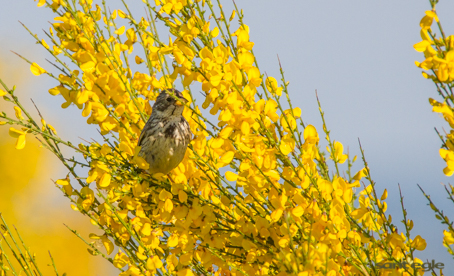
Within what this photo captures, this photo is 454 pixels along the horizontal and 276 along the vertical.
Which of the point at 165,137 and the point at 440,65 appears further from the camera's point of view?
the point at 165,137

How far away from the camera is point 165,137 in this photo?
2447 mm

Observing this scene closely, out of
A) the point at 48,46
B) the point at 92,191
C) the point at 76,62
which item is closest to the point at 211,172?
the point at 92,191

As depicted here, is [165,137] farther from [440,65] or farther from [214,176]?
[440,65]

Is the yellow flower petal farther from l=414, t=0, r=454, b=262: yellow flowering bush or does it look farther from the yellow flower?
l=414, t=0, r=454, b=262: yellow flowering bush

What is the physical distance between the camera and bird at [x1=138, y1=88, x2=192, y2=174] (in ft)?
7.31

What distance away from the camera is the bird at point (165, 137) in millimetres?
2229

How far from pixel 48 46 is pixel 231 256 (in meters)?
1.23

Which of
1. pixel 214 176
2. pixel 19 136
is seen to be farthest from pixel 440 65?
pixel 19 136

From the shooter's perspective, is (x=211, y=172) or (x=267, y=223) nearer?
(x=267, y=223)

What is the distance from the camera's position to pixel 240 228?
5.60 ft

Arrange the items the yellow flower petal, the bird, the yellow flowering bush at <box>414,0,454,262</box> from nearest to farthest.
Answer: the yellow flowering bush at <box>414,0,454,262</box> < the yellow flower petal < the bird

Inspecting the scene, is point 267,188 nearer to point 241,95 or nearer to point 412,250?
point 241,95

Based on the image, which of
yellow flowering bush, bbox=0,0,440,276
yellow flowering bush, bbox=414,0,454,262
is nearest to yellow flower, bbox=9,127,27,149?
yellow flowering bush, bbox=0,0,440,276

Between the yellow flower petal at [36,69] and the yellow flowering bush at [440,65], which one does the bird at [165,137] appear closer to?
the yellow flower petal at [36,69]
